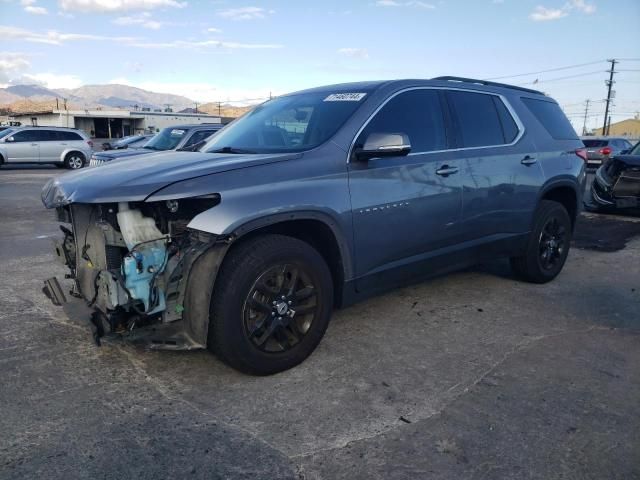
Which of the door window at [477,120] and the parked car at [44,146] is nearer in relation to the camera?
the door window at [477,120]

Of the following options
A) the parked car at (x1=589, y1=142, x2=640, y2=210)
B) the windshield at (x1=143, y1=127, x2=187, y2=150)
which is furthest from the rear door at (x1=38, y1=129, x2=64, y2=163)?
the parked car at (x1=589, y1=142, x2=640, y2=210)

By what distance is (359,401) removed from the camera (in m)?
3.21

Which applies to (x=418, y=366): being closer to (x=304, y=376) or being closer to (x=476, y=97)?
(x=304, y=376)

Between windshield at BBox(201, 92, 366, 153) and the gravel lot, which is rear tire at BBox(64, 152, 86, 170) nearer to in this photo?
the gravel lot

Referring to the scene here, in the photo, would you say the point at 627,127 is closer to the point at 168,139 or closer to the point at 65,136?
the point at 65,136

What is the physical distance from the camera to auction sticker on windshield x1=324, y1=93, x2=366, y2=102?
4.11 m

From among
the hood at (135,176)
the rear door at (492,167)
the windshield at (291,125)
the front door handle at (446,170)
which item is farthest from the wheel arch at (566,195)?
the hood at (135,176)

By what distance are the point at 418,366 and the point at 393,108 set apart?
1.91m

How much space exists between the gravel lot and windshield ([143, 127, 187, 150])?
24.5 feet

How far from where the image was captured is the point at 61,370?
3562 millimetres

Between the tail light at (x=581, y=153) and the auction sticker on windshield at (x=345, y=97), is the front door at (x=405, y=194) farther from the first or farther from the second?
the tail light at (x=581, y=153)

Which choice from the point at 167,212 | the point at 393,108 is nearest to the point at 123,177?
the point at 167,212

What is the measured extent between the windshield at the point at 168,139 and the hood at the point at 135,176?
8.37 meters

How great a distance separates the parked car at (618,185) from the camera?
9.55 meters
